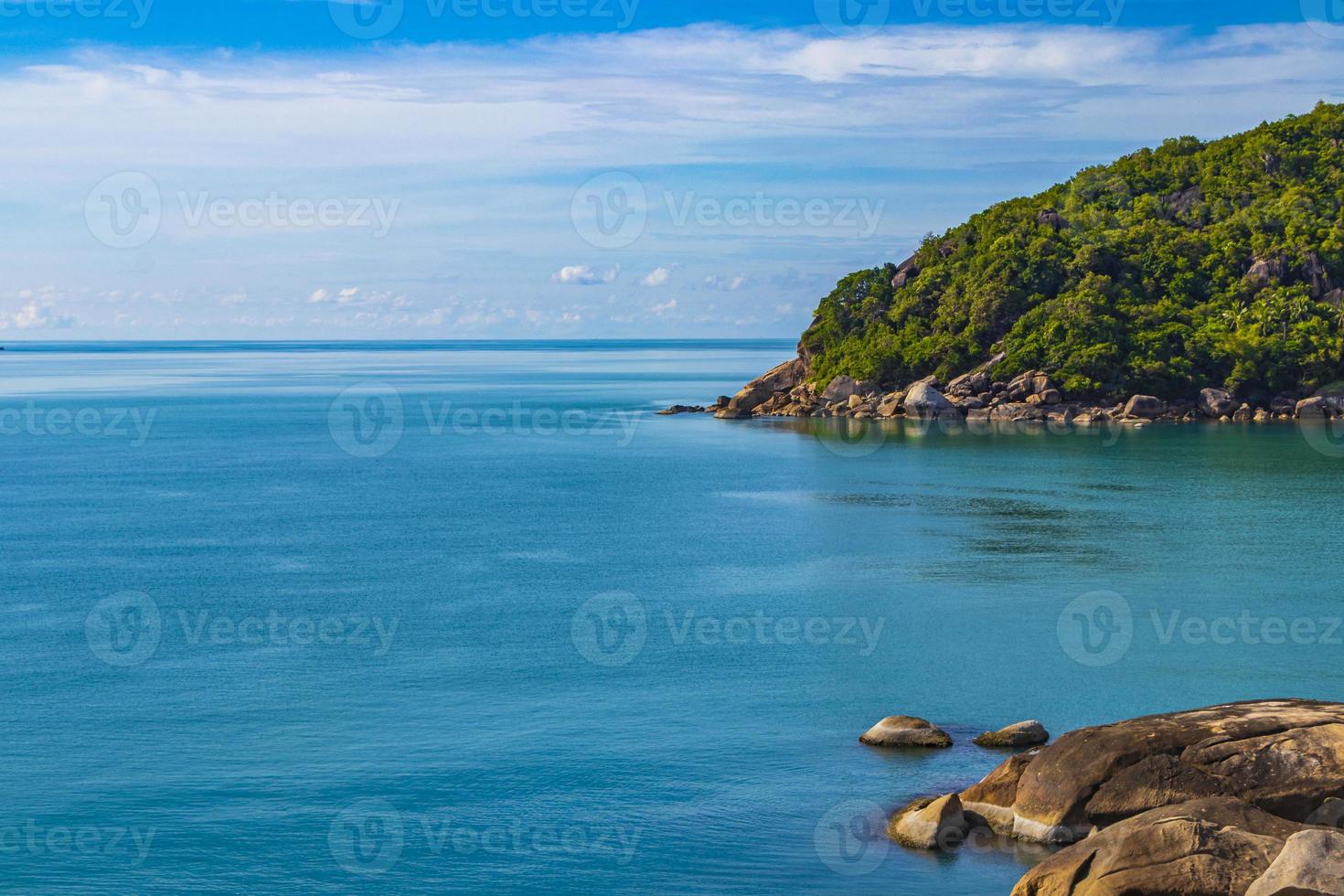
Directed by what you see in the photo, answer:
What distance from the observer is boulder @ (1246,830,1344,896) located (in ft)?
77.0

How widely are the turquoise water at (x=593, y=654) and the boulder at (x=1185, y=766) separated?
176 centimetres

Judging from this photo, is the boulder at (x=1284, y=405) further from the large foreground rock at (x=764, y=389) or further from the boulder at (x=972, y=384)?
the large foreground rock at (x=764, y=389)

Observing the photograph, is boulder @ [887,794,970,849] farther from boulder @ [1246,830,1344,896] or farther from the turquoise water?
boulder @ [1246,830,1344,896]

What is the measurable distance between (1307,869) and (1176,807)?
150 inches

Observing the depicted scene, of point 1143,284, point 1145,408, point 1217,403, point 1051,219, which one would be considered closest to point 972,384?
point 1145,408

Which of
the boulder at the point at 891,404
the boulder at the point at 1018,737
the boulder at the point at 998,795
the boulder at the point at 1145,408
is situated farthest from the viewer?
the boulder at the point at 891,404

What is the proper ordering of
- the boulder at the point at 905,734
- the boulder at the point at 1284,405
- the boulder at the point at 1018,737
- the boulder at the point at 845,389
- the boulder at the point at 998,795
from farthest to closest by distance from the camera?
the boulder at the point at 845,389 < the boulder at the point at 1284,405 < the boulder at the point at 905,734 < the boulder at the point at 1018,737 < the boulder at the point at 998,795

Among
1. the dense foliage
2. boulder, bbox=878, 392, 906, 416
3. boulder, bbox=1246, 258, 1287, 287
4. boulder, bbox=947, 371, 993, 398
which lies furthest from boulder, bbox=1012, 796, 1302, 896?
boulder, bbox=1246, 258, 1287, 287

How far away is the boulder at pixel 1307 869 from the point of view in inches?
924

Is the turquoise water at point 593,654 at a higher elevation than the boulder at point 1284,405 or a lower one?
lower

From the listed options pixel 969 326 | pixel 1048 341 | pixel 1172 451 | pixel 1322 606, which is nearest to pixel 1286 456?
pixel 1172 451

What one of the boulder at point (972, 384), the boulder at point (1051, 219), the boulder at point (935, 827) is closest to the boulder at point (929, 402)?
the boulder at point (972, 384)

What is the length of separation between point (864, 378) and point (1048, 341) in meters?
22.3

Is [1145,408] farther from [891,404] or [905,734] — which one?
[905,734]
